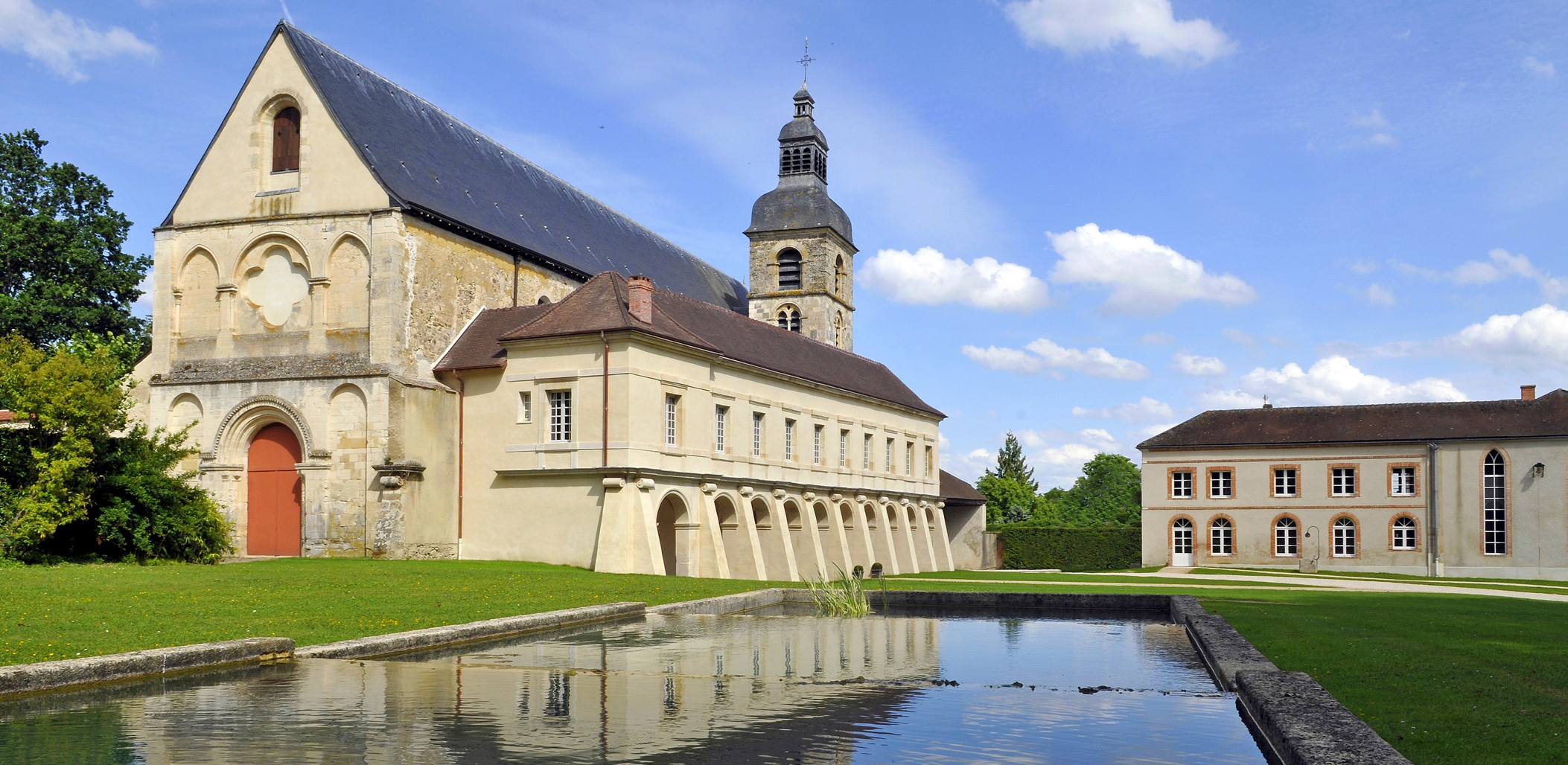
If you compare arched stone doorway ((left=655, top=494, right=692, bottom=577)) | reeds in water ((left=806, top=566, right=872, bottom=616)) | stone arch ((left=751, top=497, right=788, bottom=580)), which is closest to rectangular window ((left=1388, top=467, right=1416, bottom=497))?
stone arch ((left=751, top=497, right=788, bottom=580))

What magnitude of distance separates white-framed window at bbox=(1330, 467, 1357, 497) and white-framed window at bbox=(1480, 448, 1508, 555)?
430 centimetres

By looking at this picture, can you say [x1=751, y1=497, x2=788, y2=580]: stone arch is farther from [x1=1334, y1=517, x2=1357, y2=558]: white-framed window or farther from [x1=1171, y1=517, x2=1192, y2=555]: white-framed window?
[x1=1334, y1=517, x2=1357, y2=558]: white-framed window

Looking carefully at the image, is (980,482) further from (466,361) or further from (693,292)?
(466,361)

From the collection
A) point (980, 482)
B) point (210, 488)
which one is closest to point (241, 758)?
point (210, 488)

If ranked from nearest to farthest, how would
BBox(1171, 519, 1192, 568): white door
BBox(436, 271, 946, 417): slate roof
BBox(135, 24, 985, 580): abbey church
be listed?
BBox(135, 24, 985, 580): abbey church
BBox(436, 271, 946, 417): slate roof
BBox(1171, 519, 1192, 568): white door

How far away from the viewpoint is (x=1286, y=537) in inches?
1912

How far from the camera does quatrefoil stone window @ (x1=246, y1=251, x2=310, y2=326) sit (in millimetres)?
30922

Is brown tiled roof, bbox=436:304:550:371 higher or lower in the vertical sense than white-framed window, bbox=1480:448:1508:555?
higher

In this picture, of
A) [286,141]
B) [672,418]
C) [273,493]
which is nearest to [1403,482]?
[672,418]

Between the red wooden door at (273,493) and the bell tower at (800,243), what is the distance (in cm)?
2955

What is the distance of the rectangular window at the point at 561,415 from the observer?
29281 mm

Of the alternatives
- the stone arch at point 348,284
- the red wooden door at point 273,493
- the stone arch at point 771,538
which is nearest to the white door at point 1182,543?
the stone arch at point 771,538

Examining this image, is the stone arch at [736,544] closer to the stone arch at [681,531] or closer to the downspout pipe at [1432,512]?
the stone arch at [681,531]

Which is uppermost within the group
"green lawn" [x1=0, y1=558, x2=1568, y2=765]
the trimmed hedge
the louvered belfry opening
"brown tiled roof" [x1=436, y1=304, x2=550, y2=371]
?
the louvered belfry opening
